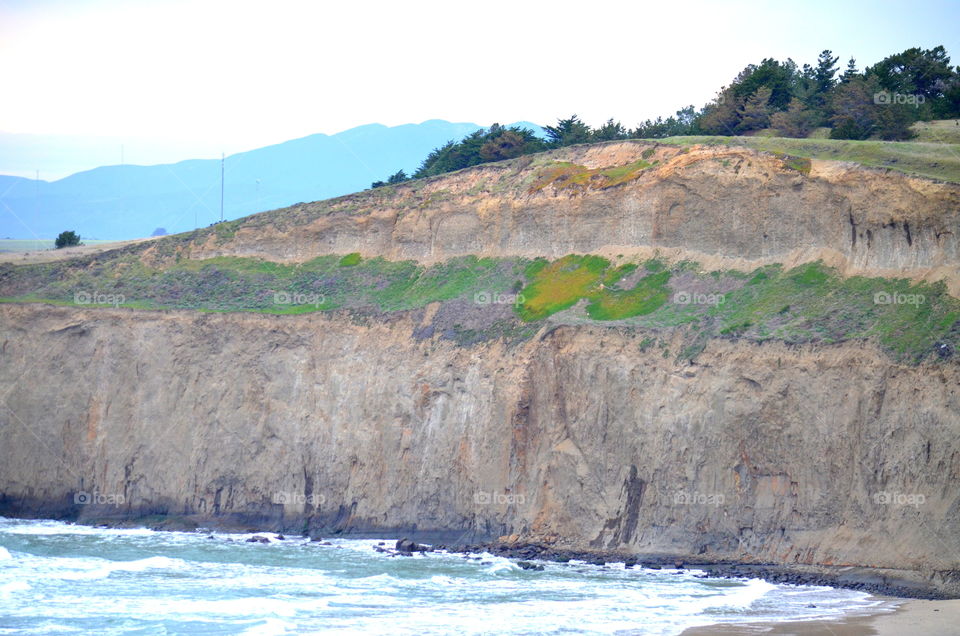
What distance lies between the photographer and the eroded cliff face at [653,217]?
30.7 metres

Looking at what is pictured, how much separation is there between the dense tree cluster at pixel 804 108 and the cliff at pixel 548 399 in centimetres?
794

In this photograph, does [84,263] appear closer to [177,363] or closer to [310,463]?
[177,363]

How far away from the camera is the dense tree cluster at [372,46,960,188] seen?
1631 inches

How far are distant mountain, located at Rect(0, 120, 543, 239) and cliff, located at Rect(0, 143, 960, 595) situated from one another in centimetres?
9282

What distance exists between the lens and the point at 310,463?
114 ft

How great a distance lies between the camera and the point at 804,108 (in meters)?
44.6

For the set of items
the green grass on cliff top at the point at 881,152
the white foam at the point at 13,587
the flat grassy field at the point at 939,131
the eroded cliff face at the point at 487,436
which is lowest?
the white foam at the point at 13,587

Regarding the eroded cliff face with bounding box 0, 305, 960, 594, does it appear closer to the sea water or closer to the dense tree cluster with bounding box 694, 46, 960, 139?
the sea water

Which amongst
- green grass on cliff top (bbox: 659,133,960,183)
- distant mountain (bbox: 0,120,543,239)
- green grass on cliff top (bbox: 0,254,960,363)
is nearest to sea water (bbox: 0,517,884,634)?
green grass on cliff top (bbox: 0,254,960,363)

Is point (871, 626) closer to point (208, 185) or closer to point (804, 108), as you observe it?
point (804, 108)

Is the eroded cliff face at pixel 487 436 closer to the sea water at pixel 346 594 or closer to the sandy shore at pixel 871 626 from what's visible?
the sea water at pixel 346 594

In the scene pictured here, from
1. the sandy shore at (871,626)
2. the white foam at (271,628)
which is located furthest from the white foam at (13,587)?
the sandy shore at (871,626)

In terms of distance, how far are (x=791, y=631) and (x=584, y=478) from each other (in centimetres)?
979

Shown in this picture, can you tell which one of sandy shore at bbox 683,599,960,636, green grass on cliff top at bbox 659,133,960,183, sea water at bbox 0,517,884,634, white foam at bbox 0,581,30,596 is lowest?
white foam at bbox 0,581,30,596
